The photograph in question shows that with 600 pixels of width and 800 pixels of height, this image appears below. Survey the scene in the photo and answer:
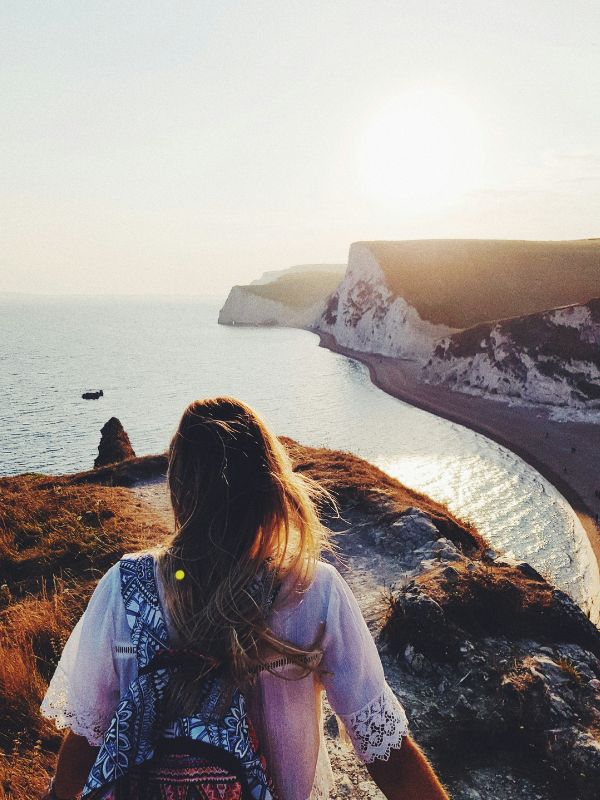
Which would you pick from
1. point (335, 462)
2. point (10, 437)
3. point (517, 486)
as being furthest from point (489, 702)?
point (10, 437)

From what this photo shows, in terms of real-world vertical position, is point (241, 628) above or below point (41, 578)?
above

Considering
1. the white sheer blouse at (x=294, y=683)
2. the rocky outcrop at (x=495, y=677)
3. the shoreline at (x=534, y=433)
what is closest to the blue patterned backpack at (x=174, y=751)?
the white sheer blouse at (x=294, y=683)

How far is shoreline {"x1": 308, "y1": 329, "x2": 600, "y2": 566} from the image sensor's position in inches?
995

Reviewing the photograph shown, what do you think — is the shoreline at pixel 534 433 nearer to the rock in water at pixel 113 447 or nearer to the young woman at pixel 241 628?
the rock in water at pixel 113 447

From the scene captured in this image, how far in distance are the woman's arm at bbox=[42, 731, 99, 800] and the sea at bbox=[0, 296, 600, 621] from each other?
43.0 ft

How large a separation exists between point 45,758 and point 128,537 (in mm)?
6634

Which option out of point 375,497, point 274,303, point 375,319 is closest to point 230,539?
point 375,497

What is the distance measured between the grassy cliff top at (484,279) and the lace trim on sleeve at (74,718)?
192 ft

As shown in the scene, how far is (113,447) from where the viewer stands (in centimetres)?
2667

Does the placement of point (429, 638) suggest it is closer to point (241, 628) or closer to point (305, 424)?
point (241, 628)

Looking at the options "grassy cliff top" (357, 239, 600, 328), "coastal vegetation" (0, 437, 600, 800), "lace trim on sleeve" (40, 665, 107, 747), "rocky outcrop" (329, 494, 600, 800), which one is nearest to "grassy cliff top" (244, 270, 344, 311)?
"grassy cliff top" (357, 239, 600, 328)

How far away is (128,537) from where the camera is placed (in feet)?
35.8

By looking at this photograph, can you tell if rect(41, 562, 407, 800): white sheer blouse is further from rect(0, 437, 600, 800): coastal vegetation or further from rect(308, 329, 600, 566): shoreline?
rect(308, 329, 600, 566): shoreline

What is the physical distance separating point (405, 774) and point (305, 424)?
37.5 m
